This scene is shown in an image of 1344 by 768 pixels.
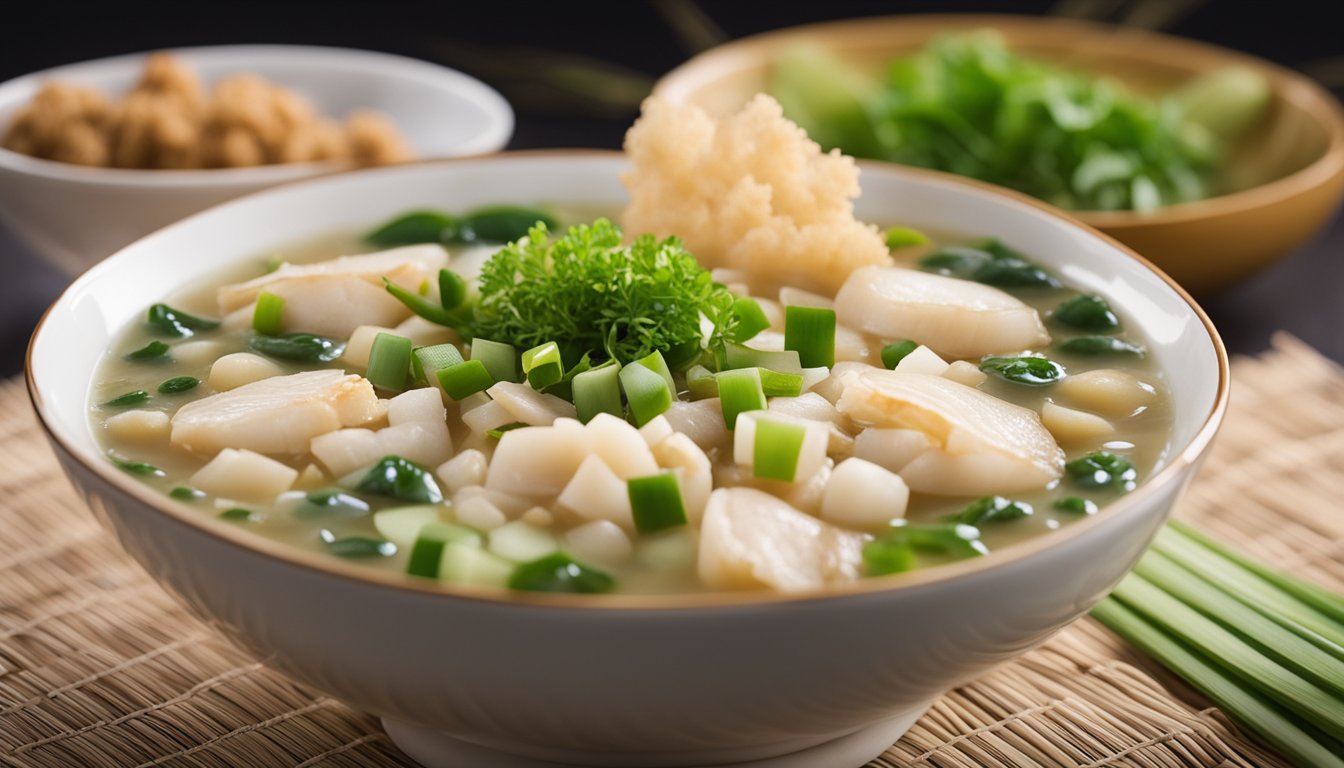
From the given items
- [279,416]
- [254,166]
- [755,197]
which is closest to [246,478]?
[279,416]

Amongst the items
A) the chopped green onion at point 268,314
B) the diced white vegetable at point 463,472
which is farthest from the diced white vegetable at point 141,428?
the diced white vegetable at point 463,472

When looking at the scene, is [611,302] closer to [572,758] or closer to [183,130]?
[572,758]

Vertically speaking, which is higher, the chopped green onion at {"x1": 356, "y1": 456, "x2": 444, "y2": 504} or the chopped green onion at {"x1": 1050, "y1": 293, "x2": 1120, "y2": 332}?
the chopped green onion at {"x1": 356, "y1": 456, "x2": 444, "y2": 504}

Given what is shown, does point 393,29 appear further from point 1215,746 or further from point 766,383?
point 1215,746

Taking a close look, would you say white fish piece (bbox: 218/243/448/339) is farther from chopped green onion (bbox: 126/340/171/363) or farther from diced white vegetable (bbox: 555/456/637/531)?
diced white vegetable (bbox: 555/456/637/531)

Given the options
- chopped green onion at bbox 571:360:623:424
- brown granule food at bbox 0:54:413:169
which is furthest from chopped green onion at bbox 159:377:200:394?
brown granule food at bbox 0:54:413:169
